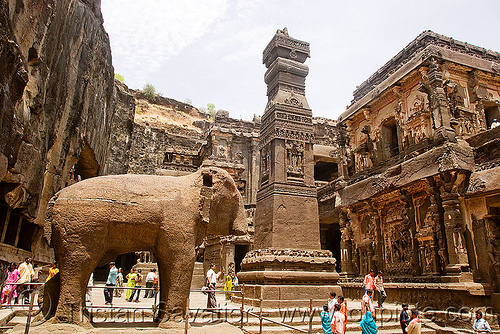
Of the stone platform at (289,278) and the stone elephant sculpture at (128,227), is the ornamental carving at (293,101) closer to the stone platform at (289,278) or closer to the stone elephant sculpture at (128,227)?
the stone platform at (289,278)

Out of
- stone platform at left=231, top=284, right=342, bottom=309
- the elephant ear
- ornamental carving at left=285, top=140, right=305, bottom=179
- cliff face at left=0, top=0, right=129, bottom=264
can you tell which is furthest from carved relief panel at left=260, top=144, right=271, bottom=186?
cliff face at left=0, top=0, right=129, bottom=264

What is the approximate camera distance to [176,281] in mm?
4656

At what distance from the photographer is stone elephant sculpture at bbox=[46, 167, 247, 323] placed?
4355 mm

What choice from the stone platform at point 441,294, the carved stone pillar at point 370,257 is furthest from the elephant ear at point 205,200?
the carved stone pillar at point 370,257

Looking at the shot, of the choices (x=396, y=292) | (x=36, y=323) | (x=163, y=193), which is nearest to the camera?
(x=36, y=323)

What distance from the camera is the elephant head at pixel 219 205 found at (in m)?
5.15

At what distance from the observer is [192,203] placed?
4984 millimetres

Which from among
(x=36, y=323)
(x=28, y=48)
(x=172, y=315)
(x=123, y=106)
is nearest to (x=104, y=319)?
(x=36, y=323)

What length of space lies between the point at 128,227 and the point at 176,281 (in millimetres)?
947

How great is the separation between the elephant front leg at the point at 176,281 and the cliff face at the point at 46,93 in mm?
6169

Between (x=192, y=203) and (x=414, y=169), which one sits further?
(x=414, y=169)

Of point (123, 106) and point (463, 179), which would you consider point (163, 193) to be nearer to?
point (463, 179)

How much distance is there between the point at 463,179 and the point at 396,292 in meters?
4.29

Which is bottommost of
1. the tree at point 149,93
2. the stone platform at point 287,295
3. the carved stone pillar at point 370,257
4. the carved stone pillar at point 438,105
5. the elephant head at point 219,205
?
the stone platform at point 287,295
